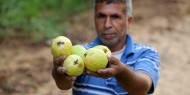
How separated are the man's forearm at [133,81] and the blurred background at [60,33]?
3.29 meters

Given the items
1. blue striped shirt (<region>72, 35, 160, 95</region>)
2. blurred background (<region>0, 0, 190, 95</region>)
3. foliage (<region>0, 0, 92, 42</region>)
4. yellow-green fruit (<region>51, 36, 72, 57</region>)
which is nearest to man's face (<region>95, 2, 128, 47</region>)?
blue striped shirt (<region>72, 35, 160, 95</region>)

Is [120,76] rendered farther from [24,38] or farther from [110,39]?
[24,38]

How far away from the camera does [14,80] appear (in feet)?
19.7

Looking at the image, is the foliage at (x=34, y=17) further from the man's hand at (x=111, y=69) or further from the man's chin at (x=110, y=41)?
the man's hand at (x=111, y=69)

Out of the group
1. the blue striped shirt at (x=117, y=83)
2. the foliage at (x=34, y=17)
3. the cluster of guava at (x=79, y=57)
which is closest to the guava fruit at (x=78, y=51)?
the cluster of guava at (x=79, y=57)

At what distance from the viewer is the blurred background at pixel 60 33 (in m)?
6.07

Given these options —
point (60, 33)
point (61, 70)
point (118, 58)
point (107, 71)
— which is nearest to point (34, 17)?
point (60, 33)

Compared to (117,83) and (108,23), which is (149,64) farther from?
(108,23)

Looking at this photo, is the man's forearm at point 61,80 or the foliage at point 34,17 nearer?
the man's forearm at point 61,80

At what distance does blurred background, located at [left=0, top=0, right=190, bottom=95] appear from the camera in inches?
239

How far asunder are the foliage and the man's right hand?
3.56m

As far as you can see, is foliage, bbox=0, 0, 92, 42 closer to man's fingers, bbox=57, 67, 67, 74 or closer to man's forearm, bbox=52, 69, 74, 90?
man's forearm, bbox=52, 69, 74, 90

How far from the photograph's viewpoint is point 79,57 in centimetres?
234

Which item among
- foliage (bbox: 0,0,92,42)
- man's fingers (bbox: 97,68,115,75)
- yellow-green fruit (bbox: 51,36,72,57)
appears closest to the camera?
man's fingers (bbox: 97,68,115,75)
